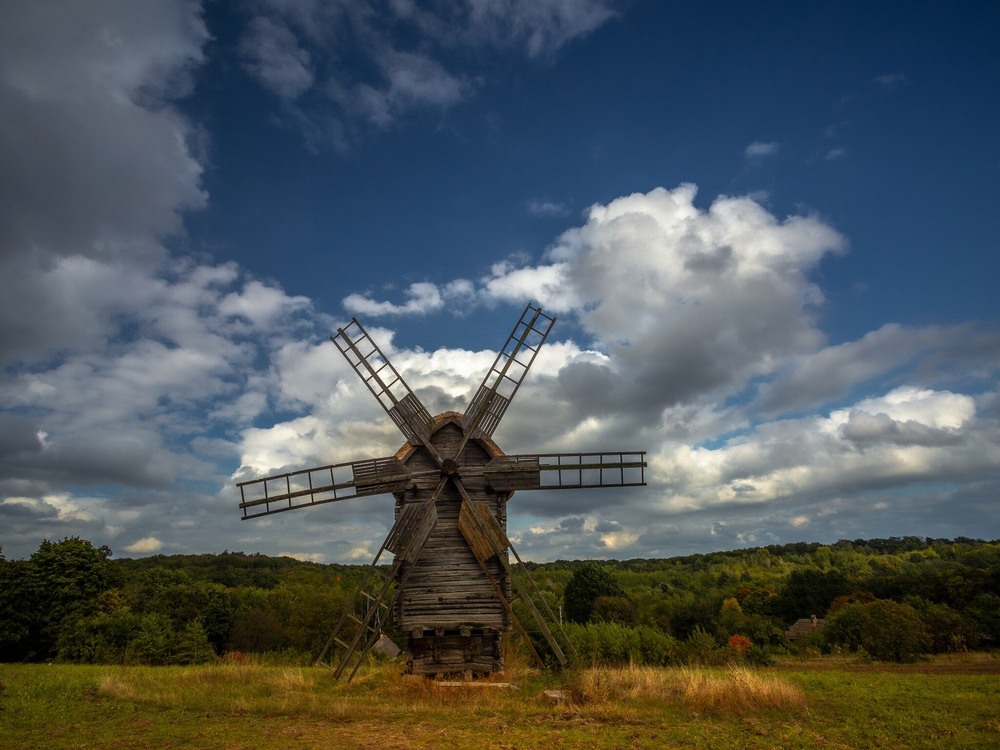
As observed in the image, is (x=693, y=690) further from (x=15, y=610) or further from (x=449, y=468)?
(x=15, y=610)

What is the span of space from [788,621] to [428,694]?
45310 millimetres

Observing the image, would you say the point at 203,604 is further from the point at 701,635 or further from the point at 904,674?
the point at 904,674

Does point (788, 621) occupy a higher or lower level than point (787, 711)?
lower

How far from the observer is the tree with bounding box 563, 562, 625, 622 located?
5172 centimetres

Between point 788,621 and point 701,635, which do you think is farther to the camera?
point 788,621

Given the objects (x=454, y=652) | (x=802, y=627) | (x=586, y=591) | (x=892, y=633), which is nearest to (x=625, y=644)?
(x=454, y=652)

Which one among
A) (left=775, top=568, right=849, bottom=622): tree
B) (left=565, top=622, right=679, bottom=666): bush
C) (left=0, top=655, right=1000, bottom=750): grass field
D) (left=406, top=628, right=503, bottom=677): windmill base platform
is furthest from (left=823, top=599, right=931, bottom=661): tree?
(left=406, top=628, right=503, bottom=677): windmill base platform

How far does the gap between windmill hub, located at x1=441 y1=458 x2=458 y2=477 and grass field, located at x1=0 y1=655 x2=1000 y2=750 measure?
6.44m

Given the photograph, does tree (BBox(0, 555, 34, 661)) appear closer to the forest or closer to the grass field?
the forest

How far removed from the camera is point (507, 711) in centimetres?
1502

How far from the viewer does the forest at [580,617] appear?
2895cm

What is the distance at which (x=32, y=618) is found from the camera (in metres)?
33.8

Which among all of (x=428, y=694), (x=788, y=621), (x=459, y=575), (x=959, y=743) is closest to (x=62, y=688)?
(x=428, y=694)

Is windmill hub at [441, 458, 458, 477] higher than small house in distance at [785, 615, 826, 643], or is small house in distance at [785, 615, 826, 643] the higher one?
windmill hub at [441, 458, 458, 477]
